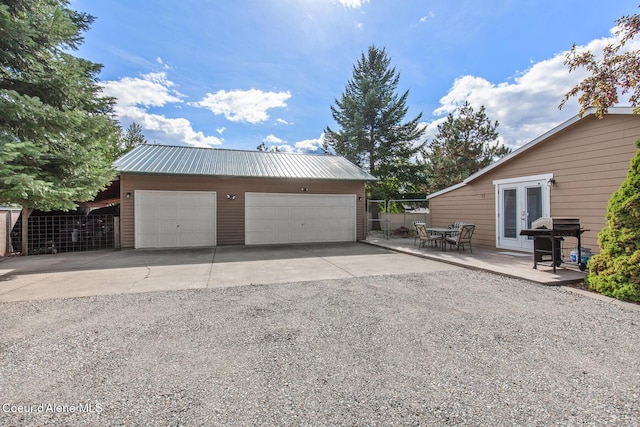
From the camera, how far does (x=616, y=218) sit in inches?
183

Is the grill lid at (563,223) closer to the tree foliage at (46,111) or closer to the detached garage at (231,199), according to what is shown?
the detached garage at (231,199)

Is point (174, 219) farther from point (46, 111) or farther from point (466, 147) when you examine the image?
point (466, 147)

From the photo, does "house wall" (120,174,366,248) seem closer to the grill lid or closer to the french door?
the french door

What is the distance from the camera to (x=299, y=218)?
451 inches

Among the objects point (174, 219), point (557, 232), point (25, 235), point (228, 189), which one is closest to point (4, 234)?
point (25, 235)

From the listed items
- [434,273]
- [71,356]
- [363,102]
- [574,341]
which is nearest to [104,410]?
[71,356]

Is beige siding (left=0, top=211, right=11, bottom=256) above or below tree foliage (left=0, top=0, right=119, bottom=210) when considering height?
below

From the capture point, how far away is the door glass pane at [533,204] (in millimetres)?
7898

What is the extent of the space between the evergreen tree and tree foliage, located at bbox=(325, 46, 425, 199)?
15741 millimetres

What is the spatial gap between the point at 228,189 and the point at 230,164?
4.20 ft

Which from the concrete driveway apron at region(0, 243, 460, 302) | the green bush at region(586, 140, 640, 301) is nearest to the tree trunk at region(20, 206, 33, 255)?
the concrete driveway apron at region(0, 243, 460, 302)

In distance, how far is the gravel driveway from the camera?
185cm

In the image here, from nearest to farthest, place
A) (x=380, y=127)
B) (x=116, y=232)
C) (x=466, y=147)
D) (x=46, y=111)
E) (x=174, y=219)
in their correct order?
(x=46, y=111)
(x=116, y=232)
(x=174, y=219)
(x=466, y=147)
(x=380, y=127)

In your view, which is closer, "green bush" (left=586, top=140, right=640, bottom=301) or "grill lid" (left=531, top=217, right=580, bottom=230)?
"green bush" (left=586, top=140, right=640, bottom=301)
